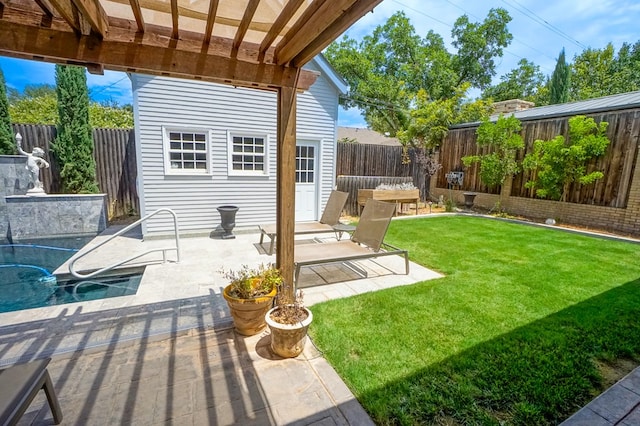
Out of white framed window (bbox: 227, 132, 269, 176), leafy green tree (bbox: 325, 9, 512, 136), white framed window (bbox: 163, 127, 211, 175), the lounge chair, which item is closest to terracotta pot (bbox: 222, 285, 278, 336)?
the lounge chair

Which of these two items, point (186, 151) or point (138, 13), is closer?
point (138, 13)

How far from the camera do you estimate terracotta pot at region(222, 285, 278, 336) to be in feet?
8.89

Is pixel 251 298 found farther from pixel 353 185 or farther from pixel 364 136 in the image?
pixel 364 136

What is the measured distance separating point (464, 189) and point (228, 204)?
9.68 meters

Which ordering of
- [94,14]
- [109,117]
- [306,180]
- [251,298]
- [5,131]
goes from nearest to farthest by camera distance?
1. [94,14]
2. [251,298]
3. [5,131]
4. [306,180]
5. [109,117]

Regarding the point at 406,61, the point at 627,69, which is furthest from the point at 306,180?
the point at 627,69

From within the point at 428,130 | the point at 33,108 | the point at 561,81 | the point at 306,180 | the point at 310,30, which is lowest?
the point at 306,180

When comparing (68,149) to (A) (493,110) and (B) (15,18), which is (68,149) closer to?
(B) (15,18)

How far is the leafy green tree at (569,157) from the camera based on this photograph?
26.3 feet

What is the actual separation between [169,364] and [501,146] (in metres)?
11.2

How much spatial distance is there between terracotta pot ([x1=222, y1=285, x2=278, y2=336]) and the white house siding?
4.56m

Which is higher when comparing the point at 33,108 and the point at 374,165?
the point at 33,108

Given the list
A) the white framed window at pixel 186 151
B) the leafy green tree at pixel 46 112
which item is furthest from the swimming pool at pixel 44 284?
the leafy green tree at pixel 46 112

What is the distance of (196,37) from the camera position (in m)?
2.40
